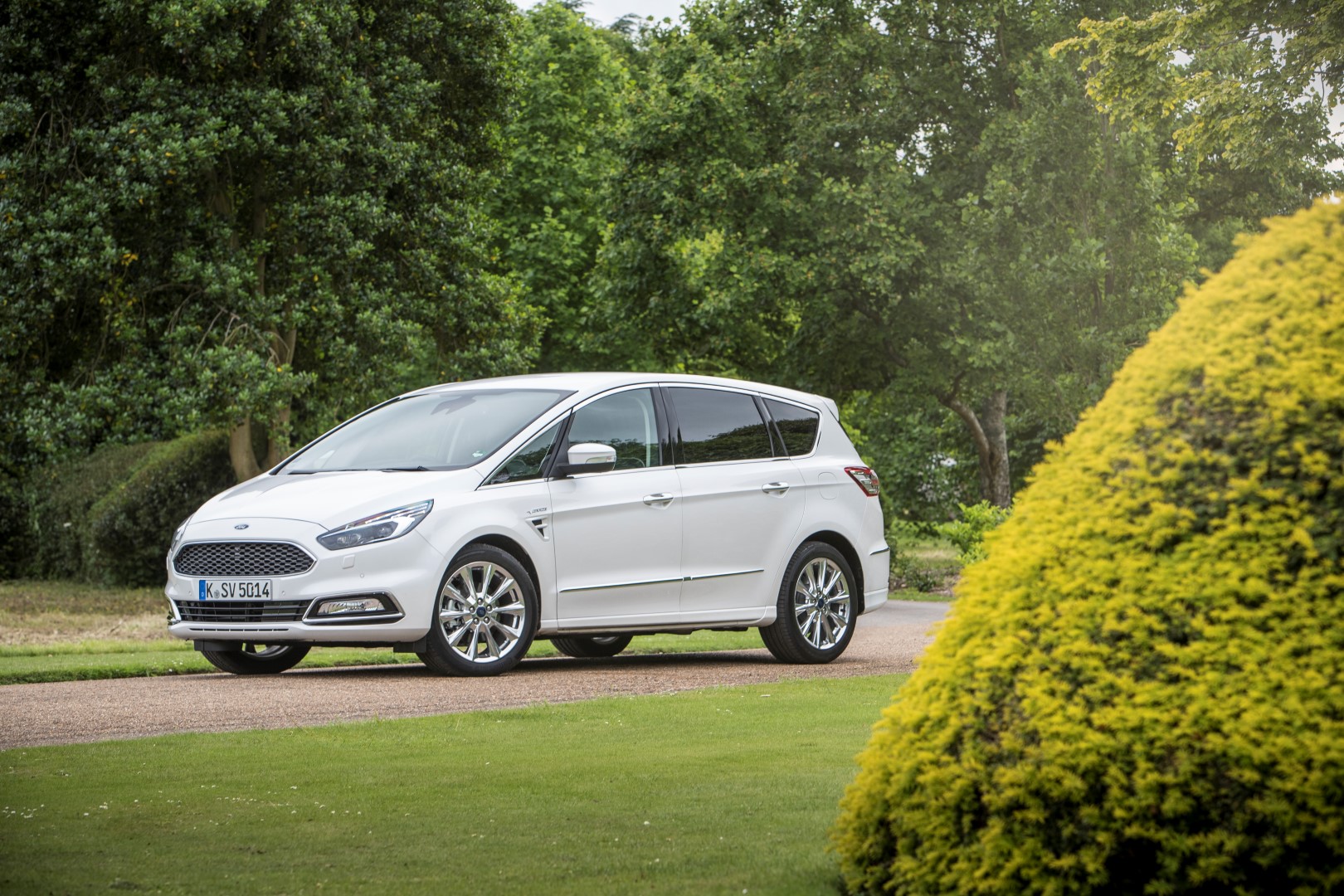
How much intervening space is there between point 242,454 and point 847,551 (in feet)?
40.0

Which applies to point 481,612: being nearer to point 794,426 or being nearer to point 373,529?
point 373,529

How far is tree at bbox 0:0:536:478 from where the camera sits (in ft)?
66.2

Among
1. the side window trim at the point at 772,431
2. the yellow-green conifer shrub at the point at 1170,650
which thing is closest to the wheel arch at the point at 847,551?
the side window trim at the point at 772,431

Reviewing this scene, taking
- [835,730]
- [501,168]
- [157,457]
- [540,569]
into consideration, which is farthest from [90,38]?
[835,730]

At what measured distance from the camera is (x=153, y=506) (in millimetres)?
23469

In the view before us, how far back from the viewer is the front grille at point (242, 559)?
10523 millimetres

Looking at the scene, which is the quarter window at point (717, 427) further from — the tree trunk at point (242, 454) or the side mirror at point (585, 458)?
the tree trunk at point (242, 454)

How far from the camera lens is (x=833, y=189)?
26.2 metres

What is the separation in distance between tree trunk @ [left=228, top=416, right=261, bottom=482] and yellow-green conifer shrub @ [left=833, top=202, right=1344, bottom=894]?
773 inches

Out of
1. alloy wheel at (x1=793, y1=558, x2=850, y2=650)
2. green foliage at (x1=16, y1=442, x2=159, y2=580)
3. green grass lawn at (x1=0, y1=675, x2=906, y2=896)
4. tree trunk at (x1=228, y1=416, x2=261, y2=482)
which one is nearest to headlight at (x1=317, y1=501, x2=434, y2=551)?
green grass lawn at (x1=0, y1=675, x2=906, y2=896)

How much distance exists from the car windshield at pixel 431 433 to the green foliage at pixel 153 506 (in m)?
11.9

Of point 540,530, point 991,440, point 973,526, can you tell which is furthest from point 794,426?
point 991,440

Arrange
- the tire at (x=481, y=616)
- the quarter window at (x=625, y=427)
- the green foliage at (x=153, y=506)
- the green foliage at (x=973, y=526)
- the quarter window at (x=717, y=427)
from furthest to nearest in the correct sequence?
1. the green foliage at (x=153, y=506)
2. the green foliage at (x=973, y=526)
3. the quarter window at (x=717, y=427)
4. the quarter window at (x=625, y=427)
5. the tire at (x=481, y=616)

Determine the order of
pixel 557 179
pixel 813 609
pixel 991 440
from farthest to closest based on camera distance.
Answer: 1. pixel 557 179
2. pixel 991 440
3. pixel 813 609
